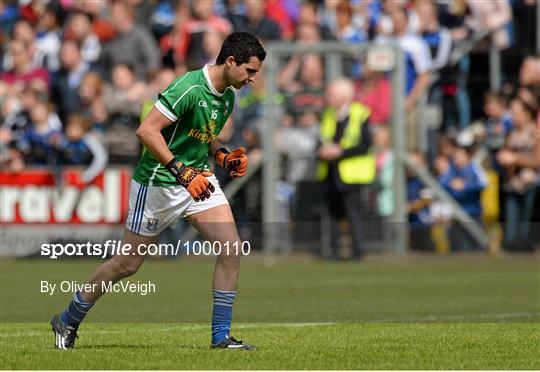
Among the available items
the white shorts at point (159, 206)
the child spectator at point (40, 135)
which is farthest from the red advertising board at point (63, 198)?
the white shorts at point (159, 206)

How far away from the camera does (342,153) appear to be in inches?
840

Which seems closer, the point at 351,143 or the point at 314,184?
the point at 351,143

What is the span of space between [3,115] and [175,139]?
44.6 feet

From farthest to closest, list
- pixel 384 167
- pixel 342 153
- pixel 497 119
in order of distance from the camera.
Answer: pixel 384 167
pixel 497 119
pixel 342 153

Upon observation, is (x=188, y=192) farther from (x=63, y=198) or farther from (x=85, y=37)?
(x=85, y=37)

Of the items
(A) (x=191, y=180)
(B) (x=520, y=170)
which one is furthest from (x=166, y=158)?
(B) (x=520, y=170)

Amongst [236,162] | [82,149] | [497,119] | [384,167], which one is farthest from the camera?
[384,167]

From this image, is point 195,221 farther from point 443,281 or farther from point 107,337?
point 443,281

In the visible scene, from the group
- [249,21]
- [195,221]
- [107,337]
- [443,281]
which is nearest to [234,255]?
[195,221]

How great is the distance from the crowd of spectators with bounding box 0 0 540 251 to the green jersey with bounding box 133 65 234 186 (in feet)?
35.6

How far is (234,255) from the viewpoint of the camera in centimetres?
1037

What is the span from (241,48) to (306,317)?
377cm

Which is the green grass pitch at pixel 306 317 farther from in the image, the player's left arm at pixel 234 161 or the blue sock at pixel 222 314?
the player's left arm at pixel 234 161

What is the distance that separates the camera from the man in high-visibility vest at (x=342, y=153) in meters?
21.2
